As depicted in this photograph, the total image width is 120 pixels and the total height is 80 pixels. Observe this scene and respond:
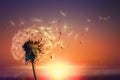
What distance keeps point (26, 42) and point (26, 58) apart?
271 cm

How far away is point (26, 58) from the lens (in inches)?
2640

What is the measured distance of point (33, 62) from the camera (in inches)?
2638

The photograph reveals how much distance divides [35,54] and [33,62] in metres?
1.43

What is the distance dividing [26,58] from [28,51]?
129 cm

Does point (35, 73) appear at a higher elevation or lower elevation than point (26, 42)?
lower

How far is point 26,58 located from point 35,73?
3217 millimetres

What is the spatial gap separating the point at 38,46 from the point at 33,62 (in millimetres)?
2910

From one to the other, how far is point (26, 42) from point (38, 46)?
223 centimetres

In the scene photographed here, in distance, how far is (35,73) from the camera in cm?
6569

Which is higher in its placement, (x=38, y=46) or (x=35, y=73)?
(x=38, y=46)

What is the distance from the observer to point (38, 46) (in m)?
67.8

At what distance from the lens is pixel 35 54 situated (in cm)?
6675

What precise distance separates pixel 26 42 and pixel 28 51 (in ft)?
5.17
